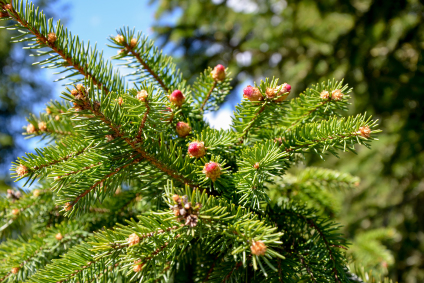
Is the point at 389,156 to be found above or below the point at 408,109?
below

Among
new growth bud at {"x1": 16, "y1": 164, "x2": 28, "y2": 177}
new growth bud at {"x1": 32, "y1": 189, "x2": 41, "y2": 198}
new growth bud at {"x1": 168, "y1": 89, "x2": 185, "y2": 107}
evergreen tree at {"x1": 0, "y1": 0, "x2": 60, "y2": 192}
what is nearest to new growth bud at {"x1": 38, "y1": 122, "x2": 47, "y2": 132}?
new growth bud at {"x1": 32, "y1": 189, "x2": 41, "y2": 198}

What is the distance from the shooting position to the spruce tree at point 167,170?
0.45 metres

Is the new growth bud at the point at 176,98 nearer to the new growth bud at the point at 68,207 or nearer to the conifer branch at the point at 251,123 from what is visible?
the conifer branch at the point at 251,123

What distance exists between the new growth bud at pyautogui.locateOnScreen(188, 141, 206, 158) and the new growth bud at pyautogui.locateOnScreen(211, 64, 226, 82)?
218 mm

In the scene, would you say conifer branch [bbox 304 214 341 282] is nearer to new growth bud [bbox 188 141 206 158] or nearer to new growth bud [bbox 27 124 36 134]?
new growth bud [bbox 188 141 206 158]

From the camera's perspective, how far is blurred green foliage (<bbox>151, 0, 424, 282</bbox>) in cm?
183

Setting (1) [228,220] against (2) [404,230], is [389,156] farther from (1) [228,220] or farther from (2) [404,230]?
(1) [228,220]

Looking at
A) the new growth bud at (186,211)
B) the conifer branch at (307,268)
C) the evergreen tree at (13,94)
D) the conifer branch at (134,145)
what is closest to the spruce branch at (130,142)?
the conifer branch at (134,145)

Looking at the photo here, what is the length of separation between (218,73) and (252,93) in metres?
0.18

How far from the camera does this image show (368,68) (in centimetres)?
200

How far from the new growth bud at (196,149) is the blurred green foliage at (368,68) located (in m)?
1.14

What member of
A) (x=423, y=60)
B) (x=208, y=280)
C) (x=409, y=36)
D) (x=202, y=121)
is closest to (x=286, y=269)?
(x=208, y=280)

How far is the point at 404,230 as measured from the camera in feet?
7.20

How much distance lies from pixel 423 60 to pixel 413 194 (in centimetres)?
108
